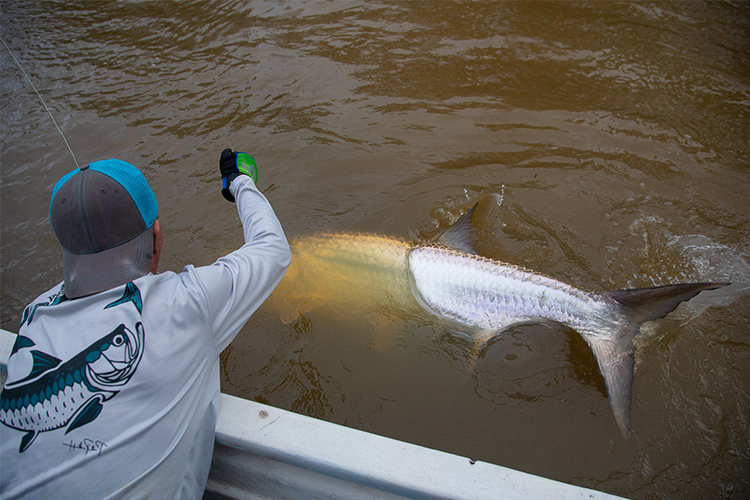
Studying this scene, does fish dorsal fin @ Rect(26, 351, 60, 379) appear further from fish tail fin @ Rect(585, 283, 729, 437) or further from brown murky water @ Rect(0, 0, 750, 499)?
fish tail fin @ Rect(585, 283, 729, 437)

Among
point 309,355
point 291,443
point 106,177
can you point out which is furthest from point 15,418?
point 309,355

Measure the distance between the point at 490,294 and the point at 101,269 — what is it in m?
2.32

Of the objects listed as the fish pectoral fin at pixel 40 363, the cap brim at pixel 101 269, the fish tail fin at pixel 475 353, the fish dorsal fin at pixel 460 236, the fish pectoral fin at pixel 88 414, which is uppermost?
the cap brim at pixel 101 269

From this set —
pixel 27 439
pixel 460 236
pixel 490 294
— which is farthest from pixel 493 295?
pixel 27 439

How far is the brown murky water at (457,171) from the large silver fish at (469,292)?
18 centimetres

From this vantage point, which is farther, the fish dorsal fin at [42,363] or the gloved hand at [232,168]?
the gloved hand at [232,168]

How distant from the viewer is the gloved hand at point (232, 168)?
2203 mm

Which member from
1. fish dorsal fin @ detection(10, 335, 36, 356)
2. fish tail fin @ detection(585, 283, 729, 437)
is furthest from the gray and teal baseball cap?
fish tail fin @ detection(585, 283, 729, 437)

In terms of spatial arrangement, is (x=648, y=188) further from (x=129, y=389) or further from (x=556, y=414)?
(x=129, y=389)

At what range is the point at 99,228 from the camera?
140 cm

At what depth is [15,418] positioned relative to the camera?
1.26 m

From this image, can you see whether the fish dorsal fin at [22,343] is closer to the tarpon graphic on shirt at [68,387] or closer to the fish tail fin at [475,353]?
the tarpon graphic on shirt at [68,387]

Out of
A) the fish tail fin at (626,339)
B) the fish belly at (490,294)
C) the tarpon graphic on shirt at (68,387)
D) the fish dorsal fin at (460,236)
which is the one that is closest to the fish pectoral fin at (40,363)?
the tarpon graphic on shirt at (68,387)

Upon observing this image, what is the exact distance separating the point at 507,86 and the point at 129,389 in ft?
16.6
